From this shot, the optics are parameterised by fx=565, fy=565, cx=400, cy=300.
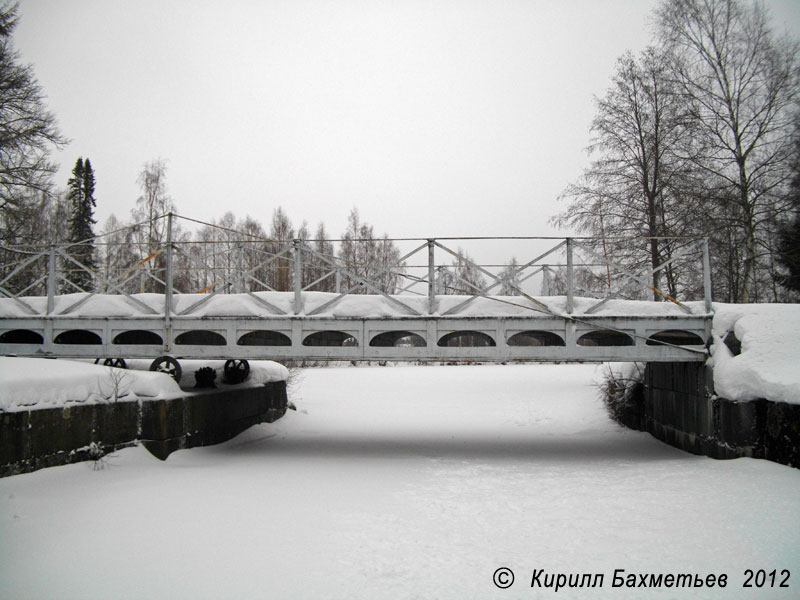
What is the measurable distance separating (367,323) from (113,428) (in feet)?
16.9

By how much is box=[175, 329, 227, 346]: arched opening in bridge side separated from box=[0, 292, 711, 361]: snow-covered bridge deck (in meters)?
1.59

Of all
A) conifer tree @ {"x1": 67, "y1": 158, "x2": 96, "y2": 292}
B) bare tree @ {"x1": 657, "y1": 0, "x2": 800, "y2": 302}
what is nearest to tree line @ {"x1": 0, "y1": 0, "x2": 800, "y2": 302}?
bare tree @ {"x1": 657, "y1": 0, "x2": 800, "y2": 302}

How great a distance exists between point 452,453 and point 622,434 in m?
5.32

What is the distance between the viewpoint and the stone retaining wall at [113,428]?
8.38 meters

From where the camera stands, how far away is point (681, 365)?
41.9 feet

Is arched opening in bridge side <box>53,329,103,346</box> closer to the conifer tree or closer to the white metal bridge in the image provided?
the white metal bridge

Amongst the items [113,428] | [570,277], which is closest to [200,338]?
[113,428]

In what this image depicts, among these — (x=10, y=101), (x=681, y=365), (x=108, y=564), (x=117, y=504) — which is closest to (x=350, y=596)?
(x=108, y=564)

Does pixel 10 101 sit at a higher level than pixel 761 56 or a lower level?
lower

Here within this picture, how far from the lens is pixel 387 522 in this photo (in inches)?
312

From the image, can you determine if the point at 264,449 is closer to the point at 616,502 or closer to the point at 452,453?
the point at 452,453

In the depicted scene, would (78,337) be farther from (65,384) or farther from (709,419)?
(709,419)

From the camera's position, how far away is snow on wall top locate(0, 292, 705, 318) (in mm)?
11953

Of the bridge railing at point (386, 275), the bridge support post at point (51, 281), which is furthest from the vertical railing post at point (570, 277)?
the bridge support post at point (51, 281)
